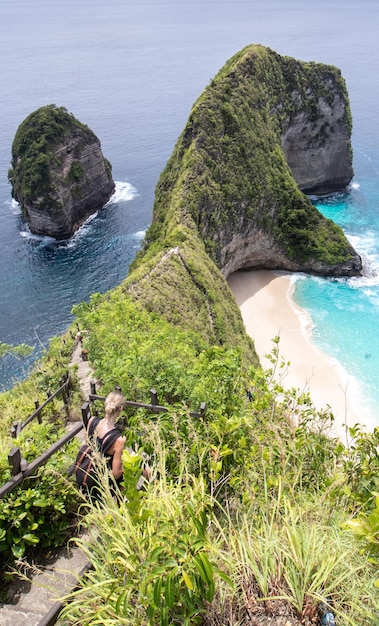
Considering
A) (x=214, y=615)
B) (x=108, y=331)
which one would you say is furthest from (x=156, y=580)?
(x=108, y=331)

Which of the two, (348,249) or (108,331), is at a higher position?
(108,331)

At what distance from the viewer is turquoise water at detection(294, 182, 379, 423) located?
35.3 meters

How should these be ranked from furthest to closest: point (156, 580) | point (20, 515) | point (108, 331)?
point (108, 331), point (20, 515), point (156, 580)

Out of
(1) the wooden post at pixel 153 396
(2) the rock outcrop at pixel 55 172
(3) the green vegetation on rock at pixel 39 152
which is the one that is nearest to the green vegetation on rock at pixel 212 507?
(1) the wooden post at pixel 153 396

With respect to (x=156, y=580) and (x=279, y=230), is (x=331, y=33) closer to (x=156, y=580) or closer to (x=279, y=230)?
(x=279, y=230)

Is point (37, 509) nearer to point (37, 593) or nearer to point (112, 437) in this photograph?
point (37, 593)

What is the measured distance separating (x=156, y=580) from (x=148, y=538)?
54 centimetres

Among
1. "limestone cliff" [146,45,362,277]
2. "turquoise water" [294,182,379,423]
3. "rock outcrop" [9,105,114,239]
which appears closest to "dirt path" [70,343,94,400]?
"limestone cliff" [146,45,362,277]

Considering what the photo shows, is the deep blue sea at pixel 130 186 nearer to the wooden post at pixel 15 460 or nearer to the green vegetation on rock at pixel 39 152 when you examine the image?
the green vegetation on rock at pixel 39 152

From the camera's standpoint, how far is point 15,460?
6.18m

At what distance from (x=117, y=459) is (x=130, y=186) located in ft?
229

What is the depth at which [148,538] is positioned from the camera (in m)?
4.54

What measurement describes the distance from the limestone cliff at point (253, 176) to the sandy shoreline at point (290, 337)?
2.52 meters

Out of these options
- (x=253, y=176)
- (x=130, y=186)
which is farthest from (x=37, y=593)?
(x=130, y=186)
